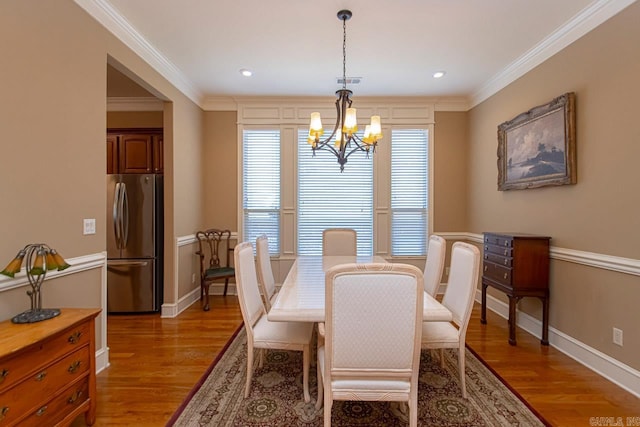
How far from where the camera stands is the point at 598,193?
2.57 m

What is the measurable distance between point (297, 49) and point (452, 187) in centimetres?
300

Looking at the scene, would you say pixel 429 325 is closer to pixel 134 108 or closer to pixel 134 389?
pixel 134 389

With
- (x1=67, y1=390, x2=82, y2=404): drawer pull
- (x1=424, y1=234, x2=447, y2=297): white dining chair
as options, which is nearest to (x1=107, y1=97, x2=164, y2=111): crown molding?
(x1=67, y1=390, x2=82, y2=404): drawer pull

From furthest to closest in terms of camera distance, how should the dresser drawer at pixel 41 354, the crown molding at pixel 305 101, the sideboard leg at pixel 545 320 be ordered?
1. the crown molding at pixel 305 101
2. the sideboard leg at pixel 545 320
3. the dresser drawer at pixel 41 354

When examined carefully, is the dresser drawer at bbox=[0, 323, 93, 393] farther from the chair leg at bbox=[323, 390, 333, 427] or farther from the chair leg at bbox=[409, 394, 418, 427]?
the chair leg at bbox=[409, 394, 418, 427]

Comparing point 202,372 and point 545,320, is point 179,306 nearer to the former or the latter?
point 202,372

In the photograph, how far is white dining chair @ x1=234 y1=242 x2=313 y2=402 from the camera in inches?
83.7

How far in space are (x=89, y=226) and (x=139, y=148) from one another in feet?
7.37

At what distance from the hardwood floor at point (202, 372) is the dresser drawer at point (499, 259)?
75 cm

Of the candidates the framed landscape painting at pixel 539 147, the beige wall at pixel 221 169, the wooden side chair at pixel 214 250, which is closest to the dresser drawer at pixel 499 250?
the framed landscape painting at pixel 539 147

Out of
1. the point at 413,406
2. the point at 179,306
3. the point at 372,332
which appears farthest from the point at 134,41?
the point at 413,406

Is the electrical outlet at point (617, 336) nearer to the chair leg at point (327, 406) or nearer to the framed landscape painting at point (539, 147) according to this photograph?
the framed landscape painting at point (539, 147)

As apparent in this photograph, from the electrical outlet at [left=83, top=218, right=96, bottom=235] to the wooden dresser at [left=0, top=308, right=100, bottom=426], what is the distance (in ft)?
2.32

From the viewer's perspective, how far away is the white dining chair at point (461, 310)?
6.90 feet
